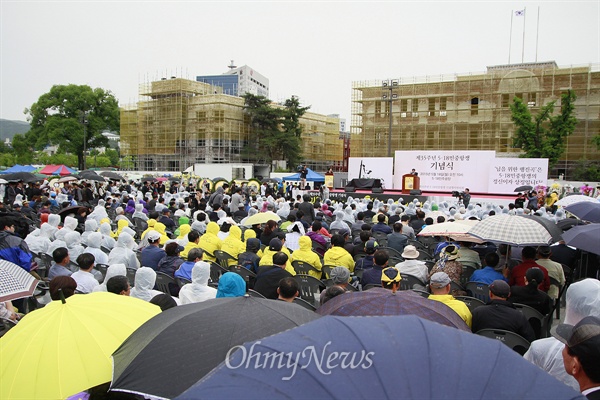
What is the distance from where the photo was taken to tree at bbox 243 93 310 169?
49688 mm

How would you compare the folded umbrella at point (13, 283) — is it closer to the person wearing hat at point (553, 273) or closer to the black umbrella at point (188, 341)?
the black umbrella at point (188, 341)

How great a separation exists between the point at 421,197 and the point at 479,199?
3.35m

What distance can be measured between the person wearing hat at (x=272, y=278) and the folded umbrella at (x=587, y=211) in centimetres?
477

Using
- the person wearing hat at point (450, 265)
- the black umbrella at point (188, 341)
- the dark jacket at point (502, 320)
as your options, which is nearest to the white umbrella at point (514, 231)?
the person wearing hat at point (450, 265)

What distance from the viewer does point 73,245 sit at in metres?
7.32

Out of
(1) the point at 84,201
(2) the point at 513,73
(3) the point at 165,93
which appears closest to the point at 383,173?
(1) the point at 84,201

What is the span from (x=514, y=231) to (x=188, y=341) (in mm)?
4582

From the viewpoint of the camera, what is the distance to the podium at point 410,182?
81.3ft

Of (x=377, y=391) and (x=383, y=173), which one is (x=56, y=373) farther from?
(x=383, y=173)

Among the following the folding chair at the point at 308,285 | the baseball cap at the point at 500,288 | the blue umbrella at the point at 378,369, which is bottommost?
the folding chair at the point at 308,285

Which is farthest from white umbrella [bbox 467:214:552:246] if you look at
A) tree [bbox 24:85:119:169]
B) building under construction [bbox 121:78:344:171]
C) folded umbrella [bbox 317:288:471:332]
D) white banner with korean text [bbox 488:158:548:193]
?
tree [bbox 24:85:119:169]

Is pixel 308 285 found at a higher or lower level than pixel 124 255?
lower

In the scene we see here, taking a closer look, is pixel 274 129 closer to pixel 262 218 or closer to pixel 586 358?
pixel 262 218

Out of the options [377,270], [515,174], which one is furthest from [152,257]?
[515,174]
